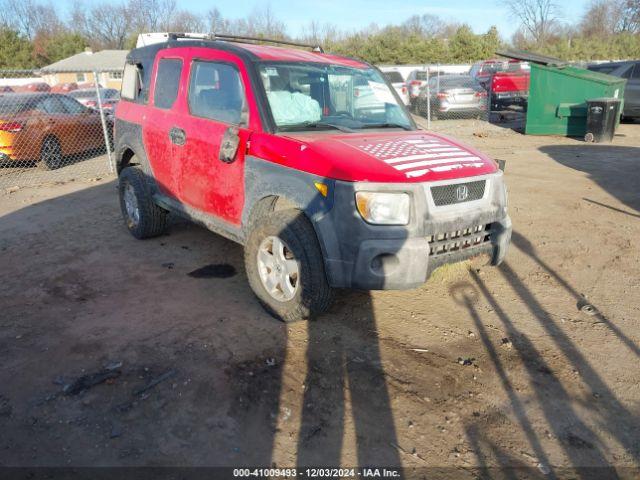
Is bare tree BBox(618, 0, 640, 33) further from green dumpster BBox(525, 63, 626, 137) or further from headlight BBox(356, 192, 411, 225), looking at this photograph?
headlight BBox(356, 192, 411, 225)

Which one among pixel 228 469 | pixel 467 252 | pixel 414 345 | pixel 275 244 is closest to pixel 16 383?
pixel 228 469

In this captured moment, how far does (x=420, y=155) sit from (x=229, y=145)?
1470 mm

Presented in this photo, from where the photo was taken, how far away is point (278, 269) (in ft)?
12.7

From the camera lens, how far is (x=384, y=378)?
324 centimetres

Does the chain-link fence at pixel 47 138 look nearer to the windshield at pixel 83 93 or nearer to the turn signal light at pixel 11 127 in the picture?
the turn signal light at pixel 11 127

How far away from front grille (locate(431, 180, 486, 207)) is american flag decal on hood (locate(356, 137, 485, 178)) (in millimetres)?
124

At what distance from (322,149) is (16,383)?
7.89 feet

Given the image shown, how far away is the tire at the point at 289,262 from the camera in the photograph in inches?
140

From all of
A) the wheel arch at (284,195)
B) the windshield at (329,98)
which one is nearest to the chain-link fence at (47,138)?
the windshield at (329,98)

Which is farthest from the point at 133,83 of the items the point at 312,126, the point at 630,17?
the point at 630,17

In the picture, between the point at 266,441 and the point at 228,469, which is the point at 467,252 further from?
the point at 228,469

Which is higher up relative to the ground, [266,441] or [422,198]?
[422,198]

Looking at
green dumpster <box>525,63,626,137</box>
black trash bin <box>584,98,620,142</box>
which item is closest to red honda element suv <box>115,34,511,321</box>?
black trash bin <box>584,98,620,142</box>

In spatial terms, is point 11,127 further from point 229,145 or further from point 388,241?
point 388,241
